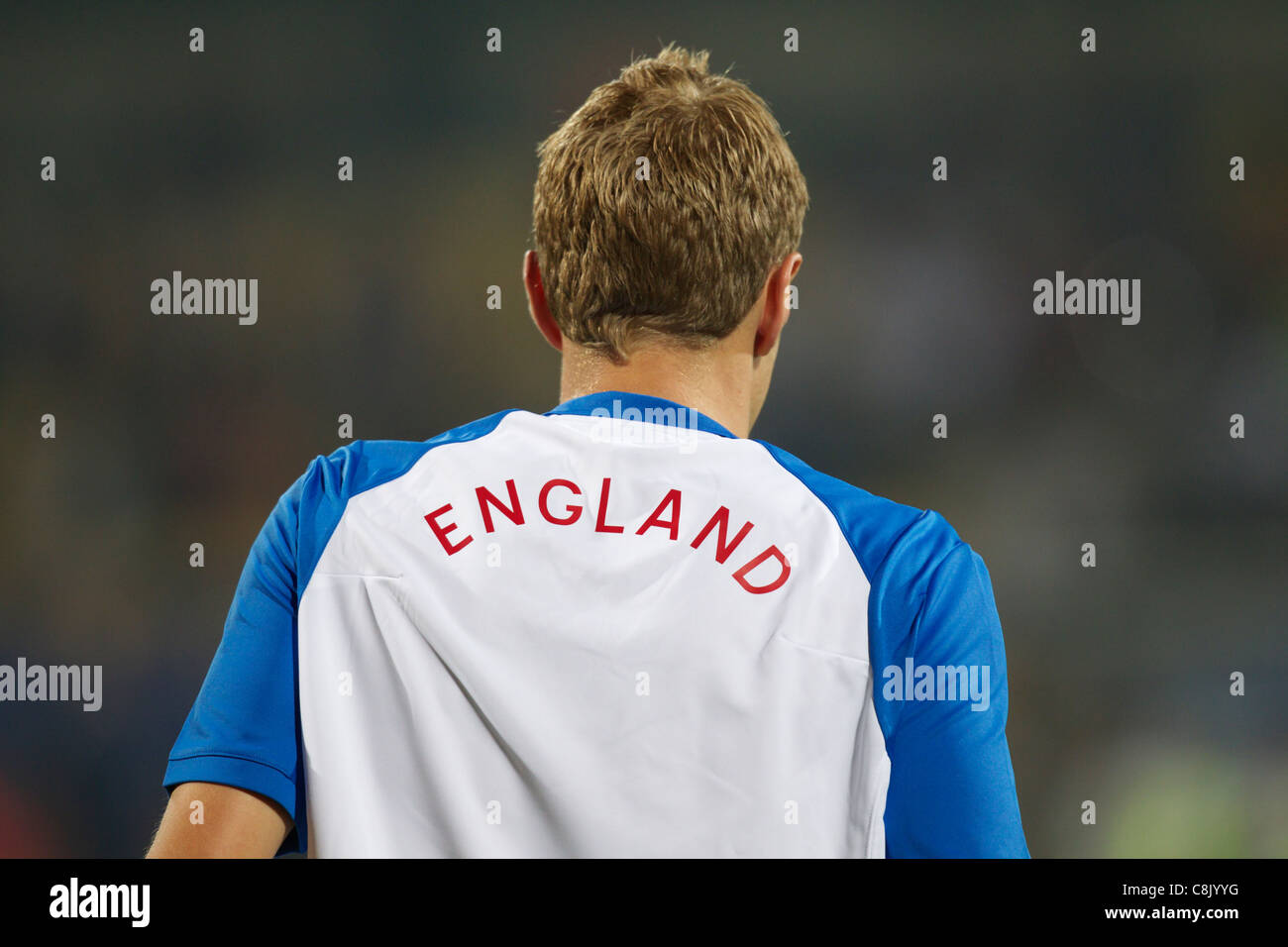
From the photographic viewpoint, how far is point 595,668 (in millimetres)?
627

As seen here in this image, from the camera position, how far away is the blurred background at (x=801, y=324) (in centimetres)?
271

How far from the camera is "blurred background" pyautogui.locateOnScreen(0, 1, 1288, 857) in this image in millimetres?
2713

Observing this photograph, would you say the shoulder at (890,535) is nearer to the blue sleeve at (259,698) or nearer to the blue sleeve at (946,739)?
the blue sleeve at (946,739)

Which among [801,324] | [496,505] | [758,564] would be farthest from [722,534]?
[801,324]

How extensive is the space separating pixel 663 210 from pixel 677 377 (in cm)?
11

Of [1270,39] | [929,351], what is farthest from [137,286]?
[1270,39]

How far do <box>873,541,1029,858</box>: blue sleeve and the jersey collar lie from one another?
0.56 feet

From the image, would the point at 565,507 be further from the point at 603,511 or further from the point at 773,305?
the point at 773,305

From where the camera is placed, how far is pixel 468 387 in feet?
9.02

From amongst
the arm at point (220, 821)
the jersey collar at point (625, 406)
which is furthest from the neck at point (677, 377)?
the arm at point (220, 821)

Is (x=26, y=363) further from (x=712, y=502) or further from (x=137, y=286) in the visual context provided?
(x=712, y=502)

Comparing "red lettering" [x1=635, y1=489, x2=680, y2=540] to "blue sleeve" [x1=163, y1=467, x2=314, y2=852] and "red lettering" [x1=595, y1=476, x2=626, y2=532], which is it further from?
"blue sleeve" [x1=163, y1=467, x2=314, y2=852]

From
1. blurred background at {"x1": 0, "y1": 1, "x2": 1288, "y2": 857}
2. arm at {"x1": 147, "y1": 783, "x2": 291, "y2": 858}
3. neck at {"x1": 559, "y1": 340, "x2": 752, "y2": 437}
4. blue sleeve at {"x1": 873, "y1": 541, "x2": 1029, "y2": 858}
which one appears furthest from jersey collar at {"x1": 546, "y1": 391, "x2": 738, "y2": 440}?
blurred background at {"x1": 0, "y1": 1, "x2": 1288, "y2": 857}

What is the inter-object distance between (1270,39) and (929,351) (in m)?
1.28
